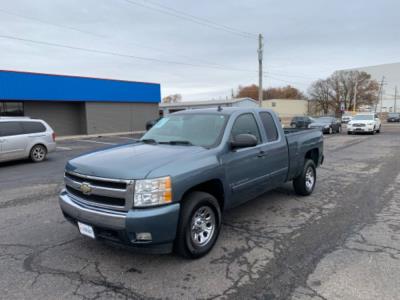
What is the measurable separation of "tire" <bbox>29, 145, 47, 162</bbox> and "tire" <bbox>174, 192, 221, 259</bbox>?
999 cm

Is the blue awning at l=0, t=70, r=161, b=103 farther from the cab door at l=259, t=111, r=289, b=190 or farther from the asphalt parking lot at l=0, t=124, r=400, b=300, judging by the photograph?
the cab door at l=259, t=111, r=289, b=190

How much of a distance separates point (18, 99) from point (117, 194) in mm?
24828

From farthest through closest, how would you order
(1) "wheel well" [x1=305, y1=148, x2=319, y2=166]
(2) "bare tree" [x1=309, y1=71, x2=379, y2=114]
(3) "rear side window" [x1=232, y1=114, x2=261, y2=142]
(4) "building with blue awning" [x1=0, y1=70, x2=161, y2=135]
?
(2) "bare tree" [x1=309, y1=71, x2=379, y2=114], (4) "building with blue awning" [x1=0, y1=70, x2=161, y2=135], (1) "wheel well" [x1=305, y1=148, x2=319, y2=166], (3) "rear side window" [x1=232, y1=114, x2=261, y2=142]

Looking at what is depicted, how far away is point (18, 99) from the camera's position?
24.1 metres

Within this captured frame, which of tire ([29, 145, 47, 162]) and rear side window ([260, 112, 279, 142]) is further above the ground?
rear side window ([260, 112, 279, 142])

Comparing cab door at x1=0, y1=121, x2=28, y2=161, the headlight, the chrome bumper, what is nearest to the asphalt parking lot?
the chrome bumper

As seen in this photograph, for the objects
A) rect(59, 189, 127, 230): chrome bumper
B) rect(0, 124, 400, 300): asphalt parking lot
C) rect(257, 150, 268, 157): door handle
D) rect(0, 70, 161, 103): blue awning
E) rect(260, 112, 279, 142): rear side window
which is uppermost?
rect(0, 70, 161, 103): blue awning

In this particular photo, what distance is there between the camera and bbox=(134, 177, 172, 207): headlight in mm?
3263

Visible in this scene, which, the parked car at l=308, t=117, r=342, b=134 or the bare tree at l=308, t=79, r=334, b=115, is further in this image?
the bare tree at l=308, t=79, r=334, b=115

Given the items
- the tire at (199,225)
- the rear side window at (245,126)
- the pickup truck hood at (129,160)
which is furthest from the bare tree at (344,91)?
the pickup truck hood at (129,160)

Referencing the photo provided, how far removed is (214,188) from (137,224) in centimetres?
129

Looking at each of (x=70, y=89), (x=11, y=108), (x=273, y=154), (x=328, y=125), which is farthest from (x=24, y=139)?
(x=328, y=125)

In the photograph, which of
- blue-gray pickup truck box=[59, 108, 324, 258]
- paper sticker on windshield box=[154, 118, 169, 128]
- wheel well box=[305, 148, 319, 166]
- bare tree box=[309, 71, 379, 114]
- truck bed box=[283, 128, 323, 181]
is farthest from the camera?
bare tree box=[309, 71, 379, 114]

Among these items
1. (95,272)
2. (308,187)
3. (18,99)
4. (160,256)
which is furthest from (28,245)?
(18,99)
